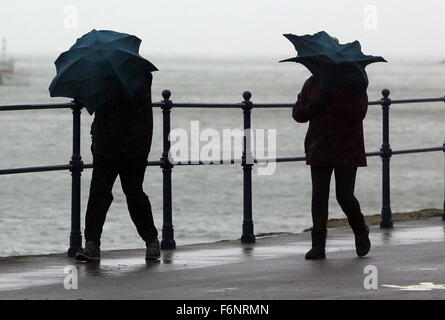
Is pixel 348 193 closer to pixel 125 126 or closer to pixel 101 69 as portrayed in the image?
pixel 125 126

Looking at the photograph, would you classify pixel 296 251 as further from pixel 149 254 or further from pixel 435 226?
pixel 435 226

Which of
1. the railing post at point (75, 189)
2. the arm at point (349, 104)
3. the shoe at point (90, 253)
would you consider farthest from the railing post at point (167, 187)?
the arm at point (349, 104)

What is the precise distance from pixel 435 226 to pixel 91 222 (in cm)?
457

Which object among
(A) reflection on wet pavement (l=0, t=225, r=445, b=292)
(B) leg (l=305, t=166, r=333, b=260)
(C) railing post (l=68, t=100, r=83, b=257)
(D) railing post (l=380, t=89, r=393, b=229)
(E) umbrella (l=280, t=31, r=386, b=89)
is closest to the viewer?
(A) reflection on wet pavement (l=0, t=225, r=445, b=292)

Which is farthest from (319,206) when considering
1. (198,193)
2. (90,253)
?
(198,193)

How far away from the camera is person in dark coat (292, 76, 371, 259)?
12.1m

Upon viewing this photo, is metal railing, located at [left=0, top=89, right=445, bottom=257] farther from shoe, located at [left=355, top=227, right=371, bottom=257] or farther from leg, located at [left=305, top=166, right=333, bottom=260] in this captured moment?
shoe, located at [left=355, top=227, right=371, bottom=257]

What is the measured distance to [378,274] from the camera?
11.3 m

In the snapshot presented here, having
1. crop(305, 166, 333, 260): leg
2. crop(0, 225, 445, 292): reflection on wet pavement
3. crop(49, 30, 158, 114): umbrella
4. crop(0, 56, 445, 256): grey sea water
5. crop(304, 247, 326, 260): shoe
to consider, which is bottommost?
crop(0, 56, 445, 256): grey sea water

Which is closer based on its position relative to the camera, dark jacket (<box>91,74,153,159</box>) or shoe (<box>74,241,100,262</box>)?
dark jacket (<box>91,74,153,159</box>)

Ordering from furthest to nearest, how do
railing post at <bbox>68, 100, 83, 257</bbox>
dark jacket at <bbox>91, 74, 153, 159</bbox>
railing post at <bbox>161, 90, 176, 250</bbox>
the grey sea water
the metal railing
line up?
the grey sea water, railing post at <bbox>161, 90, 176, 250</bbox>, railing post at <bbox>68, 100, 83, 257</bbox>, the metal railing, dark jacket at <bbox>91, 74, 153, 159</bbox>

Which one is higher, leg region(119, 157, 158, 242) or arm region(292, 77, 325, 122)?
arm region(292, 77, 325, 122)

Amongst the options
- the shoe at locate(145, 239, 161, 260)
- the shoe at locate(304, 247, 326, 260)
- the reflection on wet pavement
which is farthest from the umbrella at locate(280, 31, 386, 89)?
the shoe at locate(145, 239, 161, 260)
